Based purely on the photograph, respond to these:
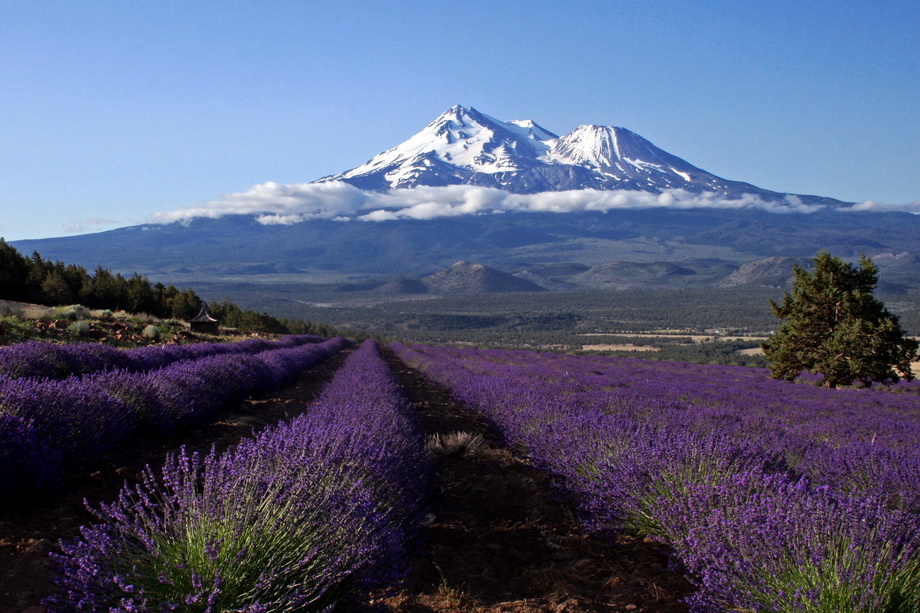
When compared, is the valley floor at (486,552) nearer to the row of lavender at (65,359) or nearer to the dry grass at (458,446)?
the dry grass at (458,446)

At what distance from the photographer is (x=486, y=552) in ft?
12.6

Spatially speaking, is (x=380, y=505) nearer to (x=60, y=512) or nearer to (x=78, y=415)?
(x=60, y=512)

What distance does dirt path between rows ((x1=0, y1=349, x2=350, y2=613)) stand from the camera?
262cm

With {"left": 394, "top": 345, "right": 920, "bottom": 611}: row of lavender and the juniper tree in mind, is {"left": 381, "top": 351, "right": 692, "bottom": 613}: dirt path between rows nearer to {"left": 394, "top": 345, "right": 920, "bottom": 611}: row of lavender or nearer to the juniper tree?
{"left": 394, "top": 345, "right": 920, "bottom": 611}: row of lavender

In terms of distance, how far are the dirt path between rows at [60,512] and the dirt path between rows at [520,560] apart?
1517mm

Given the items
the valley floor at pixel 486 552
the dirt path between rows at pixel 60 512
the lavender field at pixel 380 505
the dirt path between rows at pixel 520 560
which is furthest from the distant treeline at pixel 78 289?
the dirt path between rows at pixel 520 560

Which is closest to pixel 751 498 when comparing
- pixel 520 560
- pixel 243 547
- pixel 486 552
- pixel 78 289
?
pixel 520 560

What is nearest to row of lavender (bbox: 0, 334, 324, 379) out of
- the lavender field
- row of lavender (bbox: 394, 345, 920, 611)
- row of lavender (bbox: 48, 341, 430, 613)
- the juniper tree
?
the lavender field

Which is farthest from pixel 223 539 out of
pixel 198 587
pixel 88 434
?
pixel 88 434

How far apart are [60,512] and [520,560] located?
269 centimetres

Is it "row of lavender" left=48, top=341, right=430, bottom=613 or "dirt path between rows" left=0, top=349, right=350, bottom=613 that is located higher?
"row of lavender" left=48, top=341, right=430, bottom=613

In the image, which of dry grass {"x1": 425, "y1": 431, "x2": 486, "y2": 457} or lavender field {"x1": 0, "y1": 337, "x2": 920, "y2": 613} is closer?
lavender field {"x1": 0, "y1": 337, "x2": 920, "y2": 613}

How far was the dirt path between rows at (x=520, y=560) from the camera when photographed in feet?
10.1

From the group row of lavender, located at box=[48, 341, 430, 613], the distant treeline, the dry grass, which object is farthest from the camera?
the distant treeline
